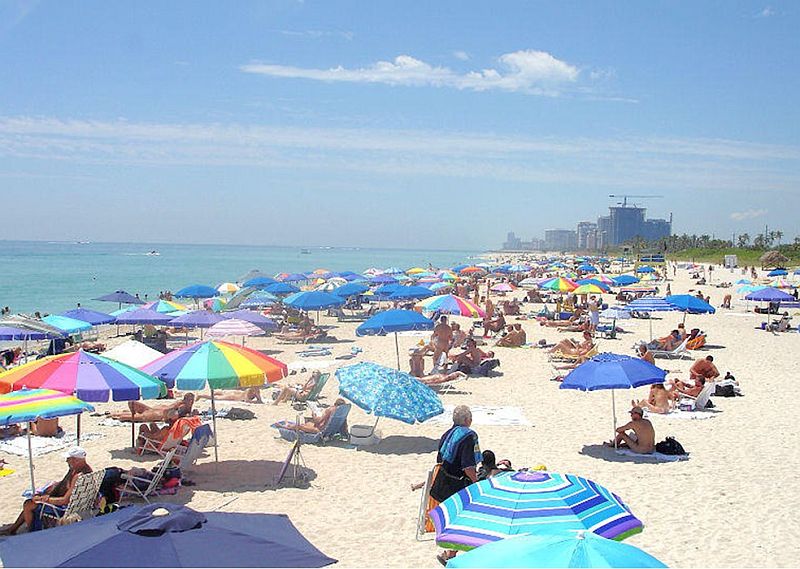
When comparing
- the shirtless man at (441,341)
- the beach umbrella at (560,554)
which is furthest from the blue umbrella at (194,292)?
the beach umbrella at (560,554)

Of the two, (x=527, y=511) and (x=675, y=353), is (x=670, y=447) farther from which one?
(x=675, y=353)

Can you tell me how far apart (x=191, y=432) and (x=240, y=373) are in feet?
4.62

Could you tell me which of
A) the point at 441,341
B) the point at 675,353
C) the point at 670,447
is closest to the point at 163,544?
the point at 670,447

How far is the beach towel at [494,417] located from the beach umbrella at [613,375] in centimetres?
183

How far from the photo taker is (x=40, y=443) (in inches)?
358

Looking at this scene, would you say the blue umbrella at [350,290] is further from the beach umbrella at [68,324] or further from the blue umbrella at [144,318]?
the beach umbrella at [68,324]

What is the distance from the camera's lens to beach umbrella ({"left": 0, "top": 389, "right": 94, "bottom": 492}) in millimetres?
6039

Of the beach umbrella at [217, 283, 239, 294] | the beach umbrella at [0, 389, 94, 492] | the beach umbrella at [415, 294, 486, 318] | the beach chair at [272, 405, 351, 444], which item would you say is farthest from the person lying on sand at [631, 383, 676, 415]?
the beach umbrella at [217, 283, 239, 294]

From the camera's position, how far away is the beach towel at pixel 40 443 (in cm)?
880

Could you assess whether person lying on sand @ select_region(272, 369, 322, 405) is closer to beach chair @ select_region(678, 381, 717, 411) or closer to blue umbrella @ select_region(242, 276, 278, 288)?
beach chair @ select_region(678, 381, 717, 411)

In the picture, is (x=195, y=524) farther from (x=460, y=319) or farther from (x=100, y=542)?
(x=460, y=319)

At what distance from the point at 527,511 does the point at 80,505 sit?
403 centimetres

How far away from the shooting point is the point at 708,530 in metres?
6.21

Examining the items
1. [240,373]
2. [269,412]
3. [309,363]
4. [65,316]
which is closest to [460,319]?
[309,363]
